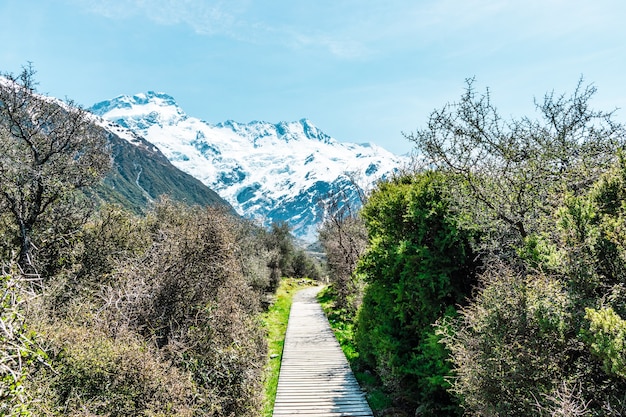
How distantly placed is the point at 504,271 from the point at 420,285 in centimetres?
310

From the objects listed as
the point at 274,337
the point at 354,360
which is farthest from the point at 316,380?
the point at 274,337

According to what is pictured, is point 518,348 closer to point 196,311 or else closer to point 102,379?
point 102,379

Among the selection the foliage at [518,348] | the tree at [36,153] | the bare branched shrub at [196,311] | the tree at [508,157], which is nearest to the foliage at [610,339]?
the foliage at [518,348]

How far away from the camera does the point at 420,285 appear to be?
8641mm

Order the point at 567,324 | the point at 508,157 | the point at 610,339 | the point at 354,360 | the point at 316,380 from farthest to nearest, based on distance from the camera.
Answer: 1. the point at 354,360
2. the point at 316,380
3. the point at 508,157
4. the point at 567,324
5. the point at 610,339

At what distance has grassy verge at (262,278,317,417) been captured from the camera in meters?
11.2

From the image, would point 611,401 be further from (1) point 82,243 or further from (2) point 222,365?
(1) point 82,243

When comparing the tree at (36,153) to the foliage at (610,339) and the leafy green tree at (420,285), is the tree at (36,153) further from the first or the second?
the foliage at (610,339)

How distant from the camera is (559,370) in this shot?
14.6 ft

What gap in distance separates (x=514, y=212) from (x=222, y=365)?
7.06 meters

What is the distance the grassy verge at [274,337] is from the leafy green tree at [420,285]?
3.57 meters

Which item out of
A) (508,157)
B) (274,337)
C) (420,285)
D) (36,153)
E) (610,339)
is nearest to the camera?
(610,339)

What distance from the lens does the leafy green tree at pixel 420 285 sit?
8.13 metres

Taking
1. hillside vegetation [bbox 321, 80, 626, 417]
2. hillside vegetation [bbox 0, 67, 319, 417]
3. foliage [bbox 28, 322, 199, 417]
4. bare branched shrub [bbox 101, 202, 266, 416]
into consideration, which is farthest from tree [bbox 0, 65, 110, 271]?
hillside vegetation [bbox 321, 80, 626, 417]
